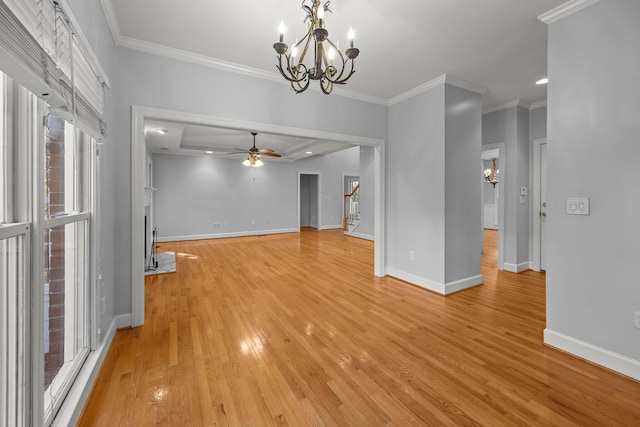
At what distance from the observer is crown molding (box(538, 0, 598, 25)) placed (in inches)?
79.5

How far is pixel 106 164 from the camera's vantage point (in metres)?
2.15

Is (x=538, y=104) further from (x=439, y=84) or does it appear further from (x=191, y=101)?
(x=191, y=101)

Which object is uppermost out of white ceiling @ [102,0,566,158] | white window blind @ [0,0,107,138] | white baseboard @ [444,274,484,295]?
white ceiling @ [102,0,566,158]

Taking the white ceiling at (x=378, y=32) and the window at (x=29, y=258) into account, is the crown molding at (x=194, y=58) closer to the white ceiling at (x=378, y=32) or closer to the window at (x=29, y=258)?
the white ceiling at (x=378, y=32)

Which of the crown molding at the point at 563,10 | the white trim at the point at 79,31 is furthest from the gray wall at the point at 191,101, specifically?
the crown molding at the point at 563,10

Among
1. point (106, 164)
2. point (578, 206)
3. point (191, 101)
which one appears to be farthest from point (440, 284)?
point (106, 164)

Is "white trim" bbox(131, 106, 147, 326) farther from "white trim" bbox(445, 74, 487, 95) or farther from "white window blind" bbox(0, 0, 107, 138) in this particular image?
"white trim" bbox(445, 74, 487, 95)

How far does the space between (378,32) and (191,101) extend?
195 centimetres

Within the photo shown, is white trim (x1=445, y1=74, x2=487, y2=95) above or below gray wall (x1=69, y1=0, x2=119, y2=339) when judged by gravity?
above

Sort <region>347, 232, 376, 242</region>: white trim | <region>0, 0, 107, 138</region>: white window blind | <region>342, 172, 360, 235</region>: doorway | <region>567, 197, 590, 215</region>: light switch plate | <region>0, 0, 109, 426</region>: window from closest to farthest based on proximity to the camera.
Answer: <region>0, 0, 107, 138</region>: white window blind → <region>0, 0, 109, 426</region>: window → <region>567, 197, 590, 215</region>: light switch plate → <region>347, 232, 376, 242</region>: white trim → <region>342, 172, 360, 235</region>: doorway

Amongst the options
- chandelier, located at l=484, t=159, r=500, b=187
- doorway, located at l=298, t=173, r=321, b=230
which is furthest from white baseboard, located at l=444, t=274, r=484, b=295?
chandelier, located at l=484, t=159, r=500, b=187

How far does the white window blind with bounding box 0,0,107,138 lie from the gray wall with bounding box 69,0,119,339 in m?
0.32

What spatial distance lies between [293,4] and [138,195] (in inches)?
85.0

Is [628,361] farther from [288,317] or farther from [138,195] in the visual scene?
[138,195]
